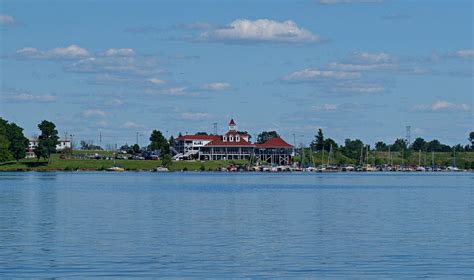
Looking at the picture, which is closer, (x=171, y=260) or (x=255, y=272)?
(x=255, y=272)

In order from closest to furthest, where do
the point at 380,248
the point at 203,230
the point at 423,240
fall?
the point at 380,248
the point at 423,240
the point at 203,230

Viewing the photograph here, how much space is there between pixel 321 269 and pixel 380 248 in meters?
7.79

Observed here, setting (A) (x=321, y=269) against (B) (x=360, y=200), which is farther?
(B) (x=360, y=200)

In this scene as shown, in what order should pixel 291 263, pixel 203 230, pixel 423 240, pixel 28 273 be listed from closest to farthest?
pixel 28 273 → pixel 291 263 → pixel 423 240 → pixel 203 230

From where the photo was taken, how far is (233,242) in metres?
50.8

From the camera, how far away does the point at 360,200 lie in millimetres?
94500

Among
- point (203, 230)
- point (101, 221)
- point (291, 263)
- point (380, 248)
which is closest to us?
point (291, 263)

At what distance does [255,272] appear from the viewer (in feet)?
132

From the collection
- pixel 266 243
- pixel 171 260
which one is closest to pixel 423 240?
pixel 266 243

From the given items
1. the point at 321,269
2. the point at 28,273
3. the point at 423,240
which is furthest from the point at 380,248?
the point at 28,273

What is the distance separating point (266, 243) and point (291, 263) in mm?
7637

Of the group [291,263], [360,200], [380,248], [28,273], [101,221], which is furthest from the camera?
[360,200]

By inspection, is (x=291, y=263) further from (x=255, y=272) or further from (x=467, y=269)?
(x=467, y=269)

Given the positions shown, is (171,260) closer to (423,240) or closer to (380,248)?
(380,248)
